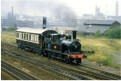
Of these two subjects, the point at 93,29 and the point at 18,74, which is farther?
the point at 93,29

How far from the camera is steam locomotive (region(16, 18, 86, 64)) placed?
76.3ft

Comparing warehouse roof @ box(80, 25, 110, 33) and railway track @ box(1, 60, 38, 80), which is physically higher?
warehouse roof @ box(80, 25, 110, 33)

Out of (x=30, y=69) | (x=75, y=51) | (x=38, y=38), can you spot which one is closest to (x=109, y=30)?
(x=38, y=38)

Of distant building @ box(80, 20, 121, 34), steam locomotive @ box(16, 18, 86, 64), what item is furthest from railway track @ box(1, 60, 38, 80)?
distant building @ box(80, 20, 121, 34)

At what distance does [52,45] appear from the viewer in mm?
25688

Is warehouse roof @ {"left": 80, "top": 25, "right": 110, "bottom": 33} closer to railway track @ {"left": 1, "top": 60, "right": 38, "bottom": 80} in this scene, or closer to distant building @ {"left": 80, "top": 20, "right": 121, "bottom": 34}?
distant building @ {"left": 80, "top": 20, "right": 121, "bottom": 34}

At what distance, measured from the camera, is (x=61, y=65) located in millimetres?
22469

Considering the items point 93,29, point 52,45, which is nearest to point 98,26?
point 93,29

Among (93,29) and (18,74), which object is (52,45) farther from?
(93,29)

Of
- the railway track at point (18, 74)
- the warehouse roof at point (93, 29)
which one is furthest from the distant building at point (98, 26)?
the railway track at point (18, 74)

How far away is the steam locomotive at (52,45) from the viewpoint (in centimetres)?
2325

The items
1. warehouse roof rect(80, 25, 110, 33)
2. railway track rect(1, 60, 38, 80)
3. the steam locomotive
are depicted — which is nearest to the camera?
railway track rect(1, 60, 38, 80)

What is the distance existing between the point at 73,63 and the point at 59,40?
98.7 inches

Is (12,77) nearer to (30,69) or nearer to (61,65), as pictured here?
(30,69)
